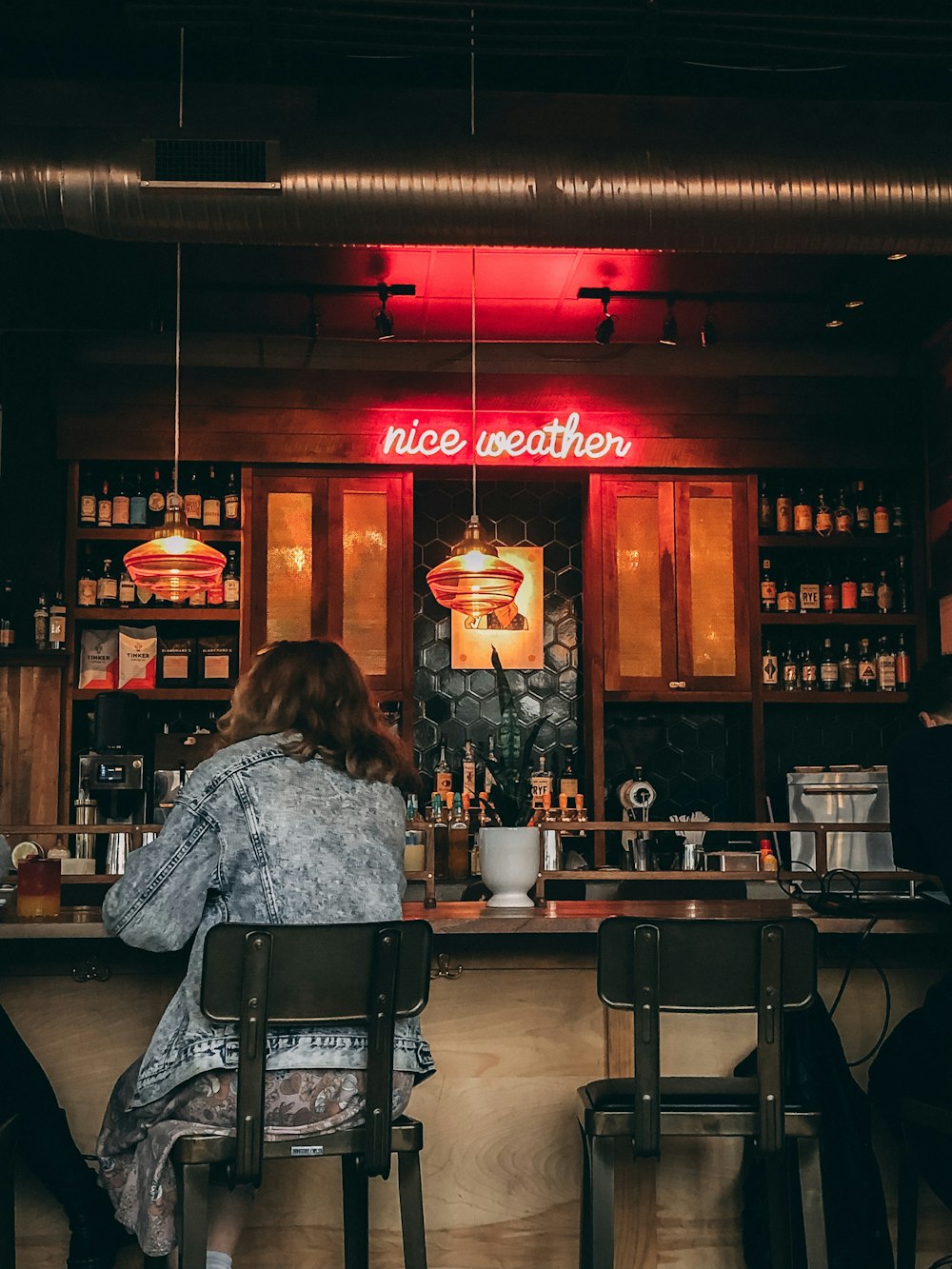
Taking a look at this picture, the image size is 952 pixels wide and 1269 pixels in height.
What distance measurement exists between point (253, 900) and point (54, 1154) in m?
0.91

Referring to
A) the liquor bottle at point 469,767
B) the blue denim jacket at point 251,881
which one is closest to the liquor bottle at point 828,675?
the liquor bottle at point 469,767

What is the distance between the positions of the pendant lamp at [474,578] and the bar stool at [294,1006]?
2.46 metres

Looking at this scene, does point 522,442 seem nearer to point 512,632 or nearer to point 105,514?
point 512,632

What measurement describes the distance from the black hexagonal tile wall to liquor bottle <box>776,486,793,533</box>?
1.00 metres

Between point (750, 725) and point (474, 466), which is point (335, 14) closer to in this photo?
point (474, 466)

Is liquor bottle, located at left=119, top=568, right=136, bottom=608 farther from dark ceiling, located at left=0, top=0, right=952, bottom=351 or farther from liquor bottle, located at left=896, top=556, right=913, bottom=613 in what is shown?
liquor bottle, located at left=896, top=556, right=913, bottom=613

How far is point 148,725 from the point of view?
5.97 m

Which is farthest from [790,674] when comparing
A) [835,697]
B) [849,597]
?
[849,597]

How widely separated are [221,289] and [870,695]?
11.2 feet

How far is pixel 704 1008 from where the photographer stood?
222 centimetres

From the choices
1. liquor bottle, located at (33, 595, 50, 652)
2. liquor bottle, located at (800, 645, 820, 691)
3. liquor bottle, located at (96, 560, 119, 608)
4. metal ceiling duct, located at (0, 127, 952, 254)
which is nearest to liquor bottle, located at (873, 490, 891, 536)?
liquor bottle, located at (800, 645, 820, 691)

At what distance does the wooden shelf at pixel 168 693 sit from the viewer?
223 inches

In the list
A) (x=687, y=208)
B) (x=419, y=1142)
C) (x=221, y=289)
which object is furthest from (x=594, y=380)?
(x=419, y=1142)

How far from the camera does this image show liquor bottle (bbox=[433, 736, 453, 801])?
5.94 m
